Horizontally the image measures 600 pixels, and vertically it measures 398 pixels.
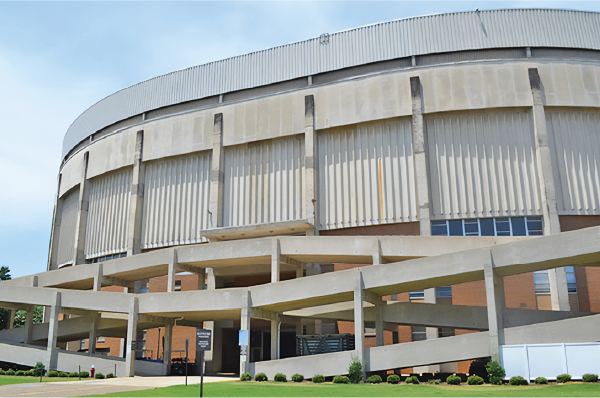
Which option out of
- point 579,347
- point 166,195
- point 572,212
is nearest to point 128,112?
point 166,195

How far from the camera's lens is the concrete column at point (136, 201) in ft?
172

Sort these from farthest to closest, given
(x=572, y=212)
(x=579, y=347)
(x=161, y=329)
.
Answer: (x=161, y=329) < (x=572, y=212) < (x=579, y=347)

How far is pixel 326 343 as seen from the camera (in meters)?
35.3

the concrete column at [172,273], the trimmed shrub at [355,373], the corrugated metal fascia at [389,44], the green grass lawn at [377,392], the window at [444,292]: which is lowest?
the green grass lawn at [377,392]

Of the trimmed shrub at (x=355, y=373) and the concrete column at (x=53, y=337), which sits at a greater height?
the concrete column at (x=53, y=337)

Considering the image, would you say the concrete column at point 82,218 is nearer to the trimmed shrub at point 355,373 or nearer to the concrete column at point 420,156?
the concrete column at point 420,156

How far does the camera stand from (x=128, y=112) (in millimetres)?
58500

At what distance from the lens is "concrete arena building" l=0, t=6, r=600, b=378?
124 feet

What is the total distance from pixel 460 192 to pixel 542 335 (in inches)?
704

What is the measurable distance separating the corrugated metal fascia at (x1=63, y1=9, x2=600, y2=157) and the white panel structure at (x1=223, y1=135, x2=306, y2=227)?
6.08 metres

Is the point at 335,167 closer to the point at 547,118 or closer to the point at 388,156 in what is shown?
the point at 388,156

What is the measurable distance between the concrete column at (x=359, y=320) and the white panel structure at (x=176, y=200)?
69.4ft

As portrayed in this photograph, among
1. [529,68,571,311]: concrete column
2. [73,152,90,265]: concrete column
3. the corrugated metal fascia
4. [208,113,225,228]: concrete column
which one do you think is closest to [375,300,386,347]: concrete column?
[529,68,571,311]: concrete column

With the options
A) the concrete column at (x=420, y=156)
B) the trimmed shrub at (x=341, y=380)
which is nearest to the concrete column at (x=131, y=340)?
the trimmed shrub at (x=341, y=380)
